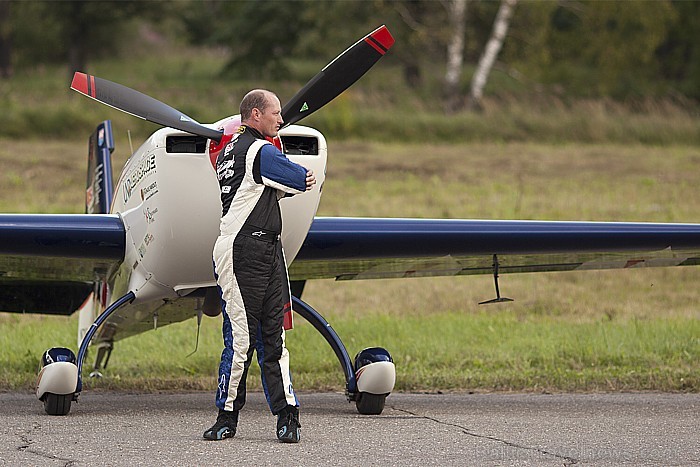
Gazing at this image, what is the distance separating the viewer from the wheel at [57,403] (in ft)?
23.3

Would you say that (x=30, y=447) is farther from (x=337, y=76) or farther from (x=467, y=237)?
(x=467, y=237)

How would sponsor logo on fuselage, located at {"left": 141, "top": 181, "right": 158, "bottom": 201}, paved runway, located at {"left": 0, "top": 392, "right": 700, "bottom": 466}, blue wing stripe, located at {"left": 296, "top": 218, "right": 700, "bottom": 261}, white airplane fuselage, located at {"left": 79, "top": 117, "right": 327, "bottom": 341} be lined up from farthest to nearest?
blue wing stripe, located at {"left": 296, "top": 218, "right": 700, "bottom": 261}
sponsor logo on fuselage, located at {"left": 141, "top": 181, "right": 158, "bottom": 201}
white airplane fuselage, located at {"left": 79, "top": 117, "right": 327, "bottom": 341}
paved runway, located at {"left": 0, "top": 392, "right": 700, "bottom": 466}

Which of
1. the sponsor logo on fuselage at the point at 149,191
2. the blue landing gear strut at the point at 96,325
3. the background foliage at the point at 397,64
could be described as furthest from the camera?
the background foliage at the point at 397,64

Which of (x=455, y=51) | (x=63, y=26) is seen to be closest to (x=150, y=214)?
(x=455, y=51)

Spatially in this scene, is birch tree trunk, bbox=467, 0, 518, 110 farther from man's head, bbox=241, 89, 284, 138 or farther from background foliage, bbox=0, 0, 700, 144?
man's head, bbox=241, 89, 284, 138

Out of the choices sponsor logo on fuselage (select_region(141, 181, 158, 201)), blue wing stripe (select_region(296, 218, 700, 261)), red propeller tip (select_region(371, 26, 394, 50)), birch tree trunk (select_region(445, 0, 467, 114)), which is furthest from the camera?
birch tree trunk (select_region(445, 0, 467, 114))

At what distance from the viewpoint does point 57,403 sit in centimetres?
710

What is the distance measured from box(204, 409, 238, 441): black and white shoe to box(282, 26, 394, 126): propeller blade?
5.66ft

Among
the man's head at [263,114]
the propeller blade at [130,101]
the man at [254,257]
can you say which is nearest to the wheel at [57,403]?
the man at [254,257]

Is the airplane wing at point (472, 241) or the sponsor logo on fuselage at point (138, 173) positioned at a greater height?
the sponsor logo on fuselage at point (138, 173)

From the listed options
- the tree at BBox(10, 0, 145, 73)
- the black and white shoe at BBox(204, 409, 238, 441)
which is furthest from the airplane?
the tree at BBox(10, 0, 145, 73)

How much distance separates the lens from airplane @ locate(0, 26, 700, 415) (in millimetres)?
6543

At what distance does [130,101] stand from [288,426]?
225cm

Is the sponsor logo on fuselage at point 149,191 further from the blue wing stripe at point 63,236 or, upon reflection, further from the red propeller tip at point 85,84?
the red propeller tip at point 85,84
